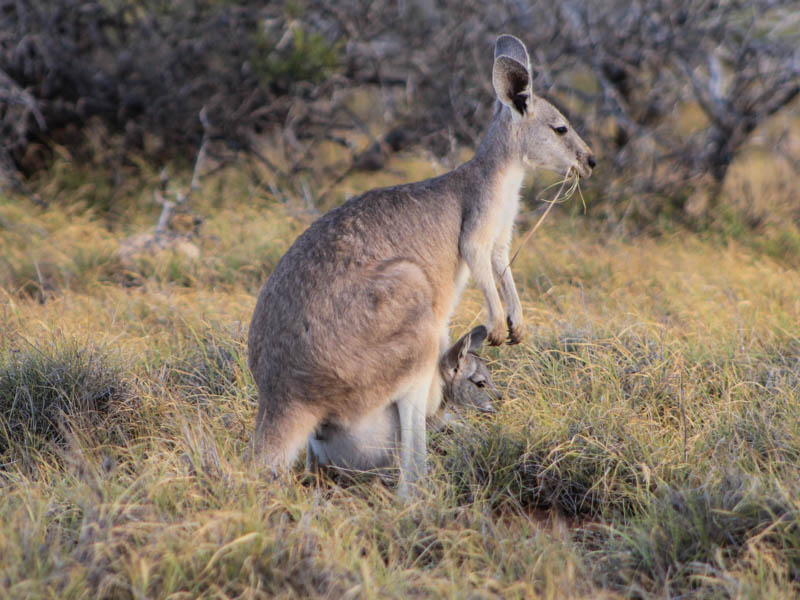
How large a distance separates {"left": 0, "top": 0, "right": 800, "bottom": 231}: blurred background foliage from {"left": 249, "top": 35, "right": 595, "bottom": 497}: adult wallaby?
3.15 m

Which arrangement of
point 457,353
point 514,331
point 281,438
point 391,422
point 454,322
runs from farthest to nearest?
point 454,322
point 514,331
point 457,353
point 391,422
point 281,438

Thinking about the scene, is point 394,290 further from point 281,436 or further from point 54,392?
point 54,392

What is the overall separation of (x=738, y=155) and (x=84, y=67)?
643 centimetres

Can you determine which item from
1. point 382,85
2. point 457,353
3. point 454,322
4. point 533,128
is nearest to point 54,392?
point 457,353

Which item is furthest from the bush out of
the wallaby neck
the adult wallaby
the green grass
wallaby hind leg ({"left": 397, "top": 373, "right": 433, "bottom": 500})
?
the wallaby neck

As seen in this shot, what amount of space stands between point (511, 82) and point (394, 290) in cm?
135

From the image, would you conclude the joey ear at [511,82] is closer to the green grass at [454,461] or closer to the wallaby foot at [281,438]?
the green grass at [454,461]

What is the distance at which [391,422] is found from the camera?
355 cm

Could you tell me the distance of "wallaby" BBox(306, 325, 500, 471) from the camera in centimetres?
347

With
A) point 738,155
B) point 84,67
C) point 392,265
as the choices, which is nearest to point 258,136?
point 84,67

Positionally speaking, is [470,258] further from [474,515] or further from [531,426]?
[474,515]

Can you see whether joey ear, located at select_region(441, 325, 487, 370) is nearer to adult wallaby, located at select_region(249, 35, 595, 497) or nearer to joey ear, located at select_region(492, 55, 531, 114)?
adult wallaby, located at select_region(249, 35, 595, 497)

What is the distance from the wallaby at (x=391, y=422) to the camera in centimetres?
347

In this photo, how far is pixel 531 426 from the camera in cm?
370
